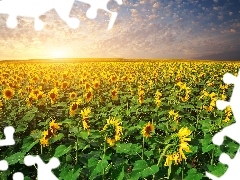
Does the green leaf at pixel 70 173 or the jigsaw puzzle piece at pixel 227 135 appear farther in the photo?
the jigsaw puzzle piece at pixel 227 135

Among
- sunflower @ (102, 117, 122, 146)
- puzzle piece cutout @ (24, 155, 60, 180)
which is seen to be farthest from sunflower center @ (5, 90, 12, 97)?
puzzle piece cutout @ (24, 155, 60, 180)

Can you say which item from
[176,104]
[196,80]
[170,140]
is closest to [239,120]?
[170,140]

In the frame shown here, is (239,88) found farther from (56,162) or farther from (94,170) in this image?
(56,162)

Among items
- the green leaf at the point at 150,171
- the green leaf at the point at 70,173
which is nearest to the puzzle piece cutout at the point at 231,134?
the green leaf at the point at 150,171

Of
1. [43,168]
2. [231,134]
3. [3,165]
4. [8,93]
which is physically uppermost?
[231,134]

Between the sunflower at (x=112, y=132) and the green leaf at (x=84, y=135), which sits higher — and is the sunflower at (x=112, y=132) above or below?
above

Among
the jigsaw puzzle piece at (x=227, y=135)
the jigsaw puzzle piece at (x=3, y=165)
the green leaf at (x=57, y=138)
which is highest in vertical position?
the jigsaw puzzle piece at (x=227, y=135)

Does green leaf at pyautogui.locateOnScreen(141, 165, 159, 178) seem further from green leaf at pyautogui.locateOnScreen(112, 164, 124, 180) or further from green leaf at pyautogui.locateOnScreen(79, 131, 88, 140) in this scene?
green leaf at pyautogui.locateOnScreen(79, 131, 88, 140)

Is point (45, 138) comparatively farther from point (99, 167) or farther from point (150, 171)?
point (150, 171)

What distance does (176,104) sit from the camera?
22.1ft

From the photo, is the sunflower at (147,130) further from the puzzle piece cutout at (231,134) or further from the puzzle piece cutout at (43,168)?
the puzzle piece cutout at (43,168)

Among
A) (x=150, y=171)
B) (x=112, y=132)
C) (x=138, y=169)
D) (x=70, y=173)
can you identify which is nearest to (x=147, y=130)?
(x=112, y=132)

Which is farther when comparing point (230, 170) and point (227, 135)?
point (227, 135)

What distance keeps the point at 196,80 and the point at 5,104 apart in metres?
6.89
